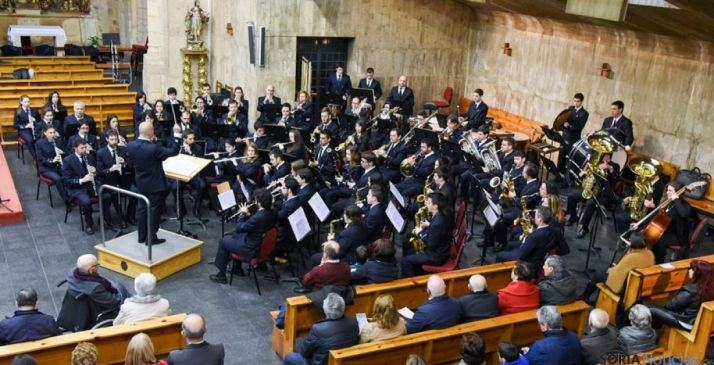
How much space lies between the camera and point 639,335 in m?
6.16

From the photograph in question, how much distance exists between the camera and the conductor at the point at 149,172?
8.49 meters

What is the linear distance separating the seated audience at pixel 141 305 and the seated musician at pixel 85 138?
464cm

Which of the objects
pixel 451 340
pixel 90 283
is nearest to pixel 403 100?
pixel 451 340

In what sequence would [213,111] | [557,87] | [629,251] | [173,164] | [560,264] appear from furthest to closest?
[557,87], [213,111], [173,164], [629,251], [560,264]

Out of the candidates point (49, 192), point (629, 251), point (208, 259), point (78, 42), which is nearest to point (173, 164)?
point (208, 259)

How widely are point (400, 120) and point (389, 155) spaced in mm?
2378

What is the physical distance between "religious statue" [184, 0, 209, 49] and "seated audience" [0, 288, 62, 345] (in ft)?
36.8

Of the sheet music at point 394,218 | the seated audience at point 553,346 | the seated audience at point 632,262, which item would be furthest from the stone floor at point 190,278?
the seated audience at point 553,346

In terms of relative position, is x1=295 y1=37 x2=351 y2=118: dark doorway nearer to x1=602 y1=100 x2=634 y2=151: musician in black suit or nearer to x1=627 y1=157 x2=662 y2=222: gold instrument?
x1=602 y1=100 x2=634 y2=151: musician in black suit

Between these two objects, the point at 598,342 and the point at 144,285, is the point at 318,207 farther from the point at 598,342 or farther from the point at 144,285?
the point at 598,342

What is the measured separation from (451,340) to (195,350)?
7.54 ft

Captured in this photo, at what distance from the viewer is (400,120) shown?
13.6 meters

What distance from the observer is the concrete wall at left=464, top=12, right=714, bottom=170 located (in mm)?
11617

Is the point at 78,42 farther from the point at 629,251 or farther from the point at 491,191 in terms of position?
the point at 629,251
